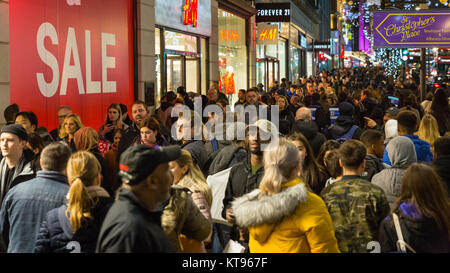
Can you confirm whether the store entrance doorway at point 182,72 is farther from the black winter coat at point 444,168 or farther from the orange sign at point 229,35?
the black winter coat at point 444,168

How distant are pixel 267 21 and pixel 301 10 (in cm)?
2547

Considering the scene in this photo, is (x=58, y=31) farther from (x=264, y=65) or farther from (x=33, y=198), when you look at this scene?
(x=264, y=65)

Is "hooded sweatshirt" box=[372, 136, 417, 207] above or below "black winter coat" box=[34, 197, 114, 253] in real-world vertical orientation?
above

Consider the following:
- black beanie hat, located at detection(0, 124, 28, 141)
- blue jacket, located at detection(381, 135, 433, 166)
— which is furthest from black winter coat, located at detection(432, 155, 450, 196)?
black beanie hat, located at detection(0, 124, 28, 141)

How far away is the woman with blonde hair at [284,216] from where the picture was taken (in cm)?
440

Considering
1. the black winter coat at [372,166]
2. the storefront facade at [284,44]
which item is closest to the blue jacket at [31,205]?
the black winter coat at [372,166]

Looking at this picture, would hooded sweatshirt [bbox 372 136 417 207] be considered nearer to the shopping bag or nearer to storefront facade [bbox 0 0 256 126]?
the shopping bag

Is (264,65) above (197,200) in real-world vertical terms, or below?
above

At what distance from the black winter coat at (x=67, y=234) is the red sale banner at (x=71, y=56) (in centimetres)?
715

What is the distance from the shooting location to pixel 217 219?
654 cm

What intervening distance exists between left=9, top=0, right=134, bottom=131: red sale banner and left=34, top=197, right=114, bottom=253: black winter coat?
23.5 feet

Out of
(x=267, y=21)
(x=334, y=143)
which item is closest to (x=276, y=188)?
(x=334, y=143)

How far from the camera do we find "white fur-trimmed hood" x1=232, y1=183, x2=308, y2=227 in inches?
173
